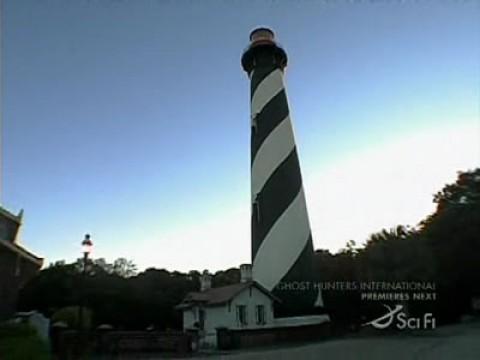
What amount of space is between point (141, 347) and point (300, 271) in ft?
24.8

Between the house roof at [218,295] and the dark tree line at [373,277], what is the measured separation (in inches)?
95.0

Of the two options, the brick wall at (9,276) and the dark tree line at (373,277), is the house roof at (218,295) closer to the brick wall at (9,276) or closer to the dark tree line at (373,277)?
the dark tree line at (373,277)

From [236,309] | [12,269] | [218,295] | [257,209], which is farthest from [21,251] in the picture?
[218,295]

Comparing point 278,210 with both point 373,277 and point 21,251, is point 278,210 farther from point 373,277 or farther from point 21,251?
point 21,251

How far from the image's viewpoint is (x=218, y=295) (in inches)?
941

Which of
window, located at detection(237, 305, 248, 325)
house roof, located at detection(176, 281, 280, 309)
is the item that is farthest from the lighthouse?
window, located at detection(237, 305, 248, 325)

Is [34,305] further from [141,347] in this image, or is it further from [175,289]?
[141,347]

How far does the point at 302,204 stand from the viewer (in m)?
23.1

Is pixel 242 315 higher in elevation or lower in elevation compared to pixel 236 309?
lower

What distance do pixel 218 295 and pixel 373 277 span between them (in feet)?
22.8

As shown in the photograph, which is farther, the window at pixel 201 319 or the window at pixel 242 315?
the window at pixel 201 319

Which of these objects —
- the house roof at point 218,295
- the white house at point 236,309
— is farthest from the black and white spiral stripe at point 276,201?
the white house at point 236,309

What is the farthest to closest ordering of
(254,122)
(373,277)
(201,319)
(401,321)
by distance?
(254,122), (201,319), (373,277), (401,321)

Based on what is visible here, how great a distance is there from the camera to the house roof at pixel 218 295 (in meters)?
22.8
